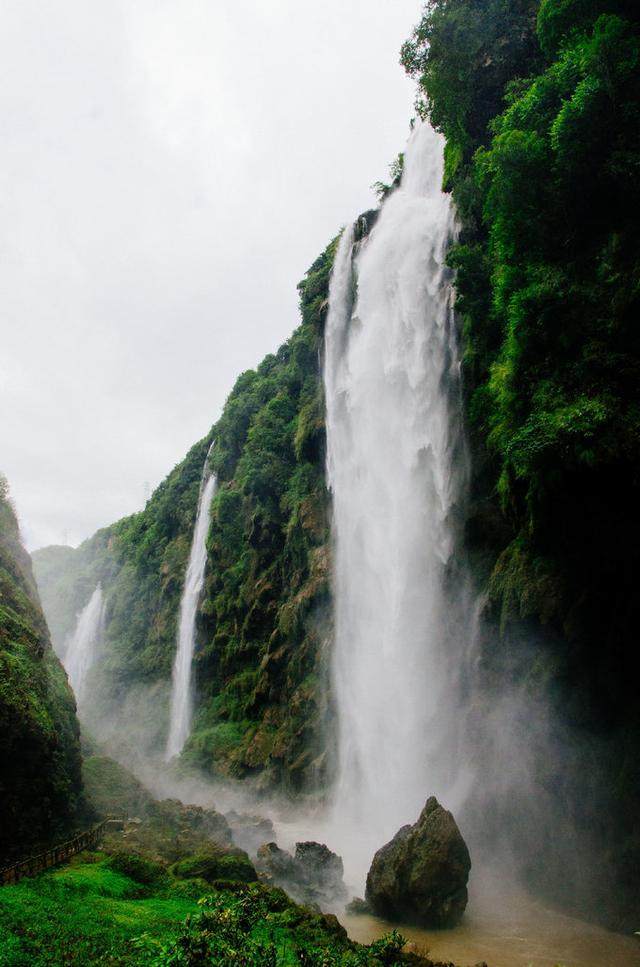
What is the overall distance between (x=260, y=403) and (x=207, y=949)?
34.7m

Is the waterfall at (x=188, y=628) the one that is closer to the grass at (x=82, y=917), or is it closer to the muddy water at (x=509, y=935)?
the muddy water at (x=509, y=935)

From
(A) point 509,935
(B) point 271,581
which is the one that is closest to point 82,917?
(A) point 509,935

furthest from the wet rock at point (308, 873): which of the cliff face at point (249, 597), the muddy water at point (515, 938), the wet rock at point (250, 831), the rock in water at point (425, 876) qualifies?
the cliff face at point (249, 597)

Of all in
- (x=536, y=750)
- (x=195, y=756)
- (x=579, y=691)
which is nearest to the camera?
(x=579, y=691)

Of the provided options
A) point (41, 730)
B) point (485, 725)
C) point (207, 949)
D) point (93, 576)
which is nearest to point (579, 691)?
point (485, 725)

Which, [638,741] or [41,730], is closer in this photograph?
[638,741]

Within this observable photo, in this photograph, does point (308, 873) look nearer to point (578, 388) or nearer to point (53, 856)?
point (53, 856)

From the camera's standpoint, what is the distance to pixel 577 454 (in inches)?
385

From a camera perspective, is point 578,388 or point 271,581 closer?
point 578,388

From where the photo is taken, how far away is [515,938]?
10.0 meters

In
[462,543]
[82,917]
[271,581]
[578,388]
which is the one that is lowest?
[82,917]

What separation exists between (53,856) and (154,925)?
4062 millimetres

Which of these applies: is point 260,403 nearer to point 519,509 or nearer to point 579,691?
point 519,509

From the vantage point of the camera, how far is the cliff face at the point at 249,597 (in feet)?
81.9
